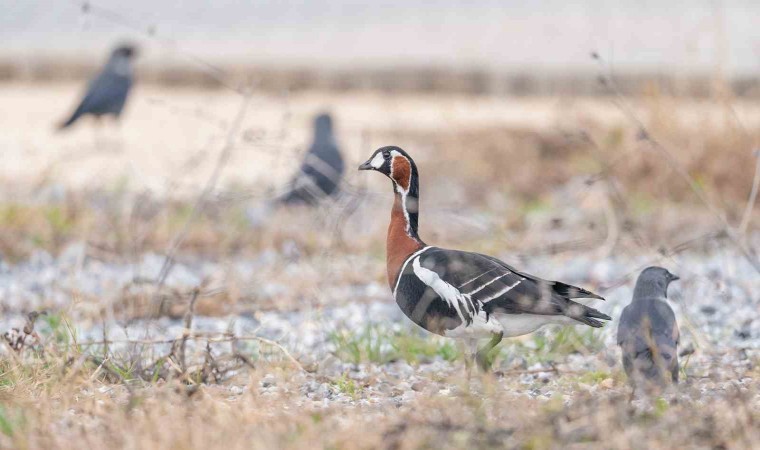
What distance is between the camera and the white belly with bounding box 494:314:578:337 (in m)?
4.43

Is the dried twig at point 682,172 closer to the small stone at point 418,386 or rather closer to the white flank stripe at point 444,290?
the white flank stripe at point 444,290

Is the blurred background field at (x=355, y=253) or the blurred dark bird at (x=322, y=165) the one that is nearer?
the blurred background field at (x=355, y=253)

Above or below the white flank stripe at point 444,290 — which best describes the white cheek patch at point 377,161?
above

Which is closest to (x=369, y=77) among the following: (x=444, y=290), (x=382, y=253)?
(x=382, y=253)

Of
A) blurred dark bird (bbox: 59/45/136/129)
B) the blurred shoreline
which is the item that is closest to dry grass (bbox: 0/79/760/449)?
the blurred shoreline

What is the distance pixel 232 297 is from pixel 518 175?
191 inches

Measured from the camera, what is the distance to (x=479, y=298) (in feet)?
14.6

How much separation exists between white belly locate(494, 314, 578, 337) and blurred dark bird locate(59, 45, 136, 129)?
8.13 metres

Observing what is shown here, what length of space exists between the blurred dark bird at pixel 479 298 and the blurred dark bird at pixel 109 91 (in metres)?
7.90

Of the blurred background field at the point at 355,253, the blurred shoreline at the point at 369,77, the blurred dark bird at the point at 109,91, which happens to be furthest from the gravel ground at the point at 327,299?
the blurred shoreline at the point at 369,77

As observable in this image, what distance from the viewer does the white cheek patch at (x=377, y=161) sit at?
479cm

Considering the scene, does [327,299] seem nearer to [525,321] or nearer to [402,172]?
[402,172]

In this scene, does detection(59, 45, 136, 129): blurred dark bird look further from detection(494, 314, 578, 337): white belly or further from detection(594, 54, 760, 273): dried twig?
detection(494, 314, 578, 337): white belly

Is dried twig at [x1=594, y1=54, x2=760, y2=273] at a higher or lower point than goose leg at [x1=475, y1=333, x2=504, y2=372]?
higher
